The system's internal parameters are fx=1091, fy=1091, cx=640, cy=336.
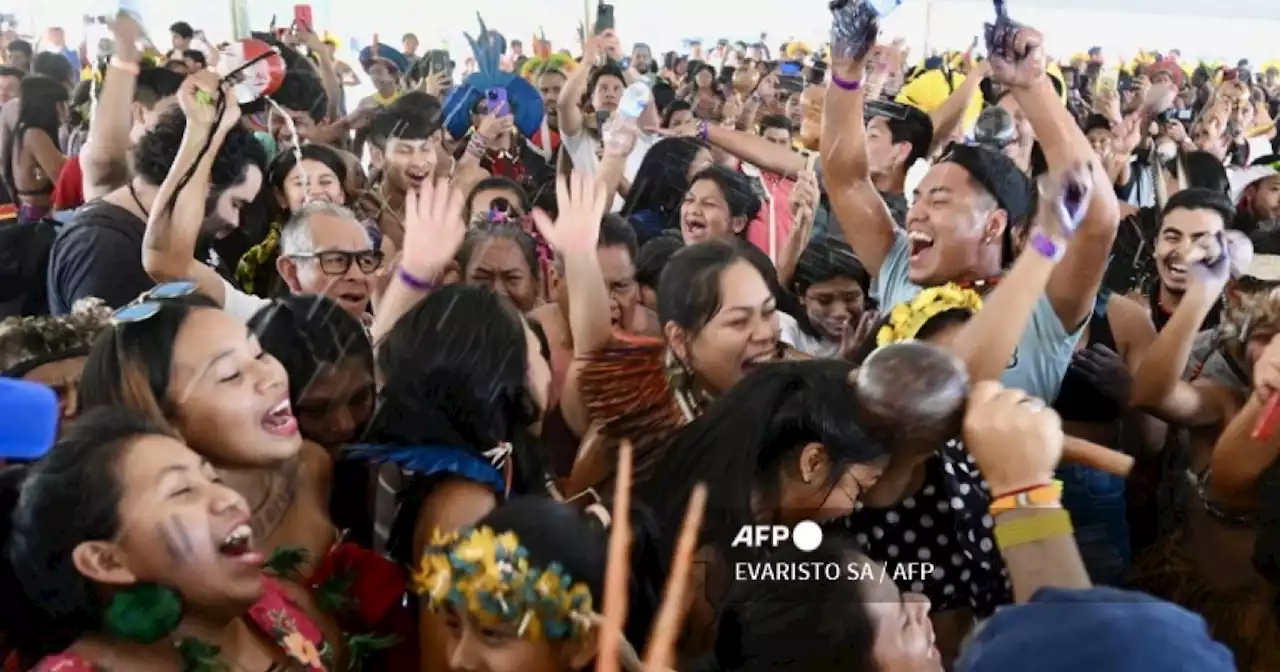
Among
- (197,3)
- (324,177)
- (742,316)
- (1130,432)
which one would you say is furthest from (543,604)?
(197,3)

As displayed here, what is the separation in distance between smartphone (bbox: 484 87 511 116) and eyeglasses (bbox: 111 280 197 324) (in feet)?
8.17

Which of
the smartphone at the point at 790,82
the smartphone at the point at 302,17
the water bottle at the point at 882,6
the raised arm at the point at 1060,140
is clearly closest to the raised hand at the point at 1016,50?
the raised arm at the point at 1060,140

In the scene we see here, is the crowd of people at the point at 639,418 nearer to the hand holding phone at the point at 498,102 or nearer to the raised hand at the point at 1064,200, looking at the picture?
the raised hand at the point at 1064,200

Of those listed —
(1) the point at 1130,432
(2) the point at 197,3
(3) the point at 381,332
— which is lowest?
(1) the point at 1130,432

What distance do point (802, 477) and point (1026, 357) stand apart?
1.91ft

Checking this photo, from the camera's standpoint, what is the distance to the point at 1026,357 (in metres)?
1.61

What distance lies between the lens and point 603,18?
14.6ft

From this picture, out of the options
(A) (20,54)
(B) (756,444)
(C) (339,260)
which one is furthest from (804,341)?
(A) (20,54)

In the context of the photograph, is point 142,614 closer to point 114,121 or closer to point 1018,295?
point 1018,295

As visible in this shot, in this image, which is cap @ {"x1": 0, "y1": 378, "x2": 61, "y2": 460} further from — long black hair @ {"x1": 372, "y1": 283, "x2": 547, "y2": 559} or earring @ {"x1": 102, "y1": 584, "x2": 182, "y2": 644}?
long black hair @ {"x1": 372, "y1": 283, "x2": 547, "y2": 559}

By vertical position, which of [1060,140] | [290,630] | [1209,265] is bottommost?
[290,630]

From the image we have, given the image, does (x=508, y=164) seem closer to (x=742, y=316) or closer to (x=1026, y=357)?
(x=742, y=316)

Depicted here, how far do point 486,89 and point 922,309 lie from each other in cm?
272

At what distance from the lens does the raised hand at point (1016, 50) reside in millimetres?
1575
